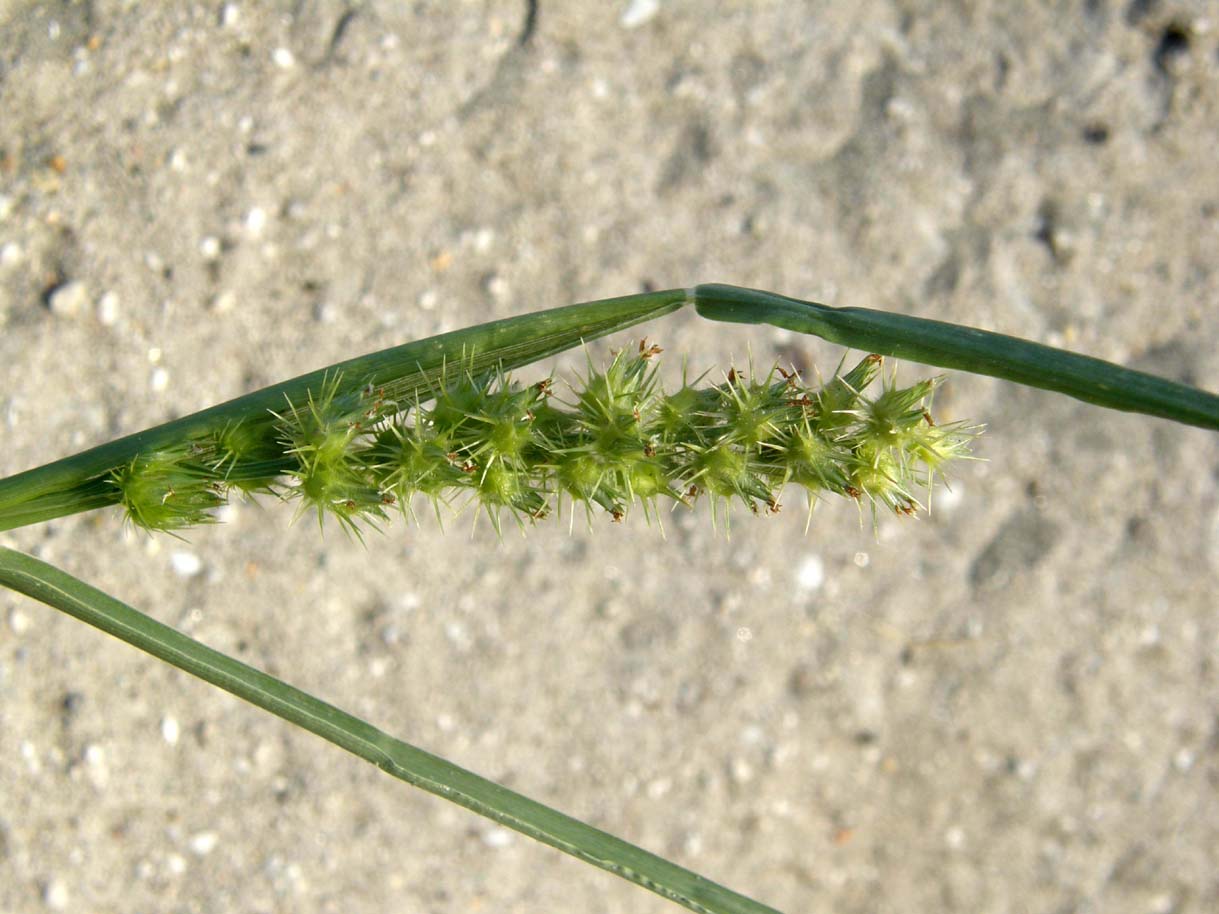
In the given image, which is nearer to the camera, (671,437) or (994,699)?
(671,437)

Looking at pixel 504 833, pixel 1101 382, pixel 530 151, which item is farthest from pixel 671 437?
pixel 504 833

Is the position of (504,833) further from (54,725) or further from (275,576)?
(54,725)

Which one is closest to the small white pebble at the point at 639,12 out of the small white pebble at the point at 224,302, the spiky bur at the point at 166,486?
the small white pebble at the point at 224,302

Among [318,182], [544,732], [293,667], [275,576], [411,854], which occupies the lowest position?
[411,854]

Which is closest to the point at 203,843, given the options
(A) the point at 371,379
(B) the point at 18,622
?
(B) the point at 18,622

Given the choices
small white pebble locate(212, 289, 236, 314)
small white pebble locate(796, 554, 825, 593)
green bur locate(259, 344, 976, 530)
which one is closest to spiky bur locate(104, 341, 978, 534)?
green bur locate(259, 344, 976, 530)

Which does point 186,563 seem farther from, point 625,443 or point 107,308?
Result: point 625,443

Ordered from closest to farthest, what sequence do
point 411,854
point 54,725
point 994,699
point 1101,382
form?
point 1101,382
point 54,725
point 411,854
point 994,699

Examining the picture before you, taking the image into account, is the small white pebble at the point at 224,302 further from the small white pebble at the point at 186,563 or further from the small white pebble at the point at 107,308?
the small white pebble at the point at 186,563
